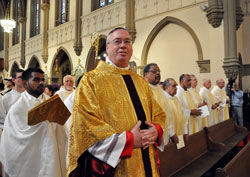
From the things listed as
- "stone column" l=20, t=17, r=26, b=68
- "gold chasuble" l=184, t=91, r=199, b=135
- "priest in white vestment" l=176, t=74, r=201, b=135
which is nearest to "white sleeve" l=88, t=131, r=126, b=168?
"priest in white vestment" l=176, t=74, r=201, b=135

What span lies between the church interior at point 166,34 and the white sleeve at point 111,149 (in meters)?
3.38

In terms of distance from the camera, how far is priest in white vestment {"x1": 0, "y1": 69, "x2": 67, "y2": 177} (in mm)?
2359

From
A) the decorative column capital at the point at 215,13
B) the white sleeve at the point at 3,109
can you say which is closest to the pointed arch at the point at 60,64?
the decorative column capital at the point at 215,13

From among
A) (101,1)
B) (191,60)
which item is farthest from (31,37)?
(191,60)

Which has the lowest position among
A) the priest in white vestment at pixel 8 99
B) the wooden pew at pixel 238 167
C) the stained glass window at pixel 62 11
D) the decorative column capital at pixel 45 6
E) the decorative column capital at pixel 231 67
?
the wooden pew at pixel 238 167

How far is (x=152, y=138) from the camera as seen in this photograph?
150cm

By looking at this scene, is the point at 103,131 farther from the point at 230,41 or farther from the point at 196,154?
the point at 230,41

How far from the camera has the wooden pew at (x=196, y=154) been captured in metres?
2.95

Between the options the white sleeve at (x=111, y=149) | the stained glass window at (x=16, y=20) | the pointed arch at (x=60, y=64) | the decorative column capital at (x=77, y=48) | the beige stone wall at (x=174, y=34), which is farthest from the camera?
the stained glass window at (x=16, y=20)

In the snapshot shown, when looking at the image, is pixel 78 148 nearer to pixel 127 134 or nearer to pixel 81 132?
pixel 81 132

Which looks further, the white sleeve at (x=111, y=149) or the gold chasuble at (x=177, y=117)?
the gold chasuble at (x=177, y=117)

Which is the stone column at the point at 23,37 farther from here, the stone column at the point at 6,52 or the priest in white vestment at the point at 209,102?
the priest in white vestment at the point at 209,102

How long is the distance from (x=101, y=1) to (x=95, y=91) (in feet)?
36.9

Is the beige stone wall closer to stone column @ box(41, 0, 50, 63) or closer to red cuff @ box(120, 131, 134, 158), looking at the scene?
stone column @ box(41, 0, 50, 63)
